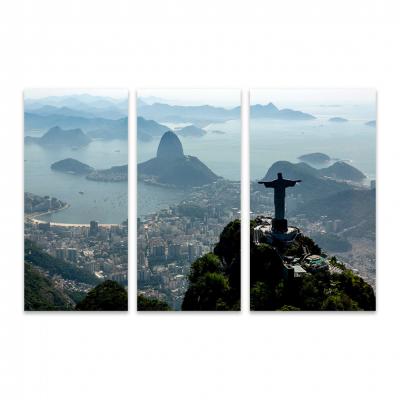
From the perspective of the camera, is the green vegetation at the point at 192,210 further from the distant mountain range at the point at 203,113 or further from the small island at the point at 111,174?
the distant mountain range at the point at 203,113

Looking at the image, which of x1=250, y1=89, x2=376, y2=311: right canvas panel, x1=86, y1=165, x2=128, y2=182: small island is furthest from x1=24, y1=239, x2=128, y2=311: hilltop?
x1=250, y1=89, x2=376, y2=311: right canvas panel

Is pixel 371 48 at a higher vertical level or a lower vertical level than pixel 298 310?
higher

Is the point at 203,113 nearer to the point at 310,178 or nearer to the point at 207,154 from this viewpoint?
the point at 207,154

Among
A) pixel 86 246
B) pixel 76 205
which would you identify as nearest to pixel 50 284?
pixel 86 246

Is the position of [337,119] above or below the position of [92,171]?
above

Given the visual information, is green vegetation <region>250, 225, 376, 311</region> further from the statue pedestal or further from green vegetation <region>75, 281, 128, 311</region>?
green vegetation <region>75, 281, 128, 311</region>
